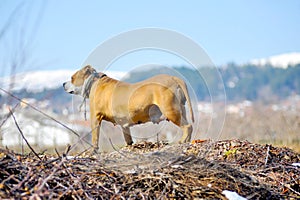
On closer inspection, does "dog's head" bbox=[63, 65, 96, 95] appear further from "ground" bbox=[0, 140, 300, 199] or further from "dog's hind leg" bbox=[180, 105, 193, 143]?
"ground" bbox=[0, 140, 300, 199]

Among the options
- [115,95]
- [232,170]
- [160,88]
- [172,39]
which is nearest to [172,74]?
[160,88]

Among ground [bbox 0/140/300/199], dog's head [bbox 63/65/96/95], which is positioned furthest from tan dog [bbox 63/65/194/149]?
ground [bbox 0/140/300/199]

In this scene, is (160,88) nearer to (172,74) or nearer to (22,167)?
(172,74)

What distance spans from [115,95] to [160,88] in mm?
936

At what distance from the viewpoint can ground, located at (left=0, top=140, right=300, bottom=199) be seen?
4055 millimetres

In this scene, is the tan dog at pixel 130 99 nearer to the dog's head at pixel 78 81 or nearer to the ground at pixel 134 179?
the dog's head at pixel 78 81

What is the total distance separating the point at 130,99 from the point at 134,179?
4.57 m

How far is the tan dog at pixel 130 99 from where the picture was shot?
871 cm

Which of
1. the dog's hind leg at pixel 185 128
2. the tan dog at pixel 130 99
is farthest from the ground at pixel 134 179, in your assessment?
the tan dog at pixel 130 99

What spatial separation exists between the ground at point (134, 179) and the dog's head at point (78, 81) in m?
4.35

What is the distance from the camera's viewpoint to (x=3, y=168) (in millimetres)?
4270

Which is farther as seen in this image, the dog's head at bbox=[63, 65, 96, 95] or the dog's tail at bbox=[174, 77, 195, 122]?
the dog's head at bbox=[63, 65, 96, 95]

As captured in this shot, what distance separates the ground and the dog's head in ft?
14.3

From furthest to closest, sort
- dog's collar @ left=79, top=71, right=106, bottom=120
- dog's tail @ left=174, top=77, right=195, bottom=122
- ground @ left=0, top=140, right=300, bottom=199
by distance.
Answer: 1. dog's collar @ left=79, top=71, right=106, bottom=120
2. dog's tail @ left=174, top=77, right=195, bottom=122
3. ground @ left=0, top=140, right=300, bottom=199
